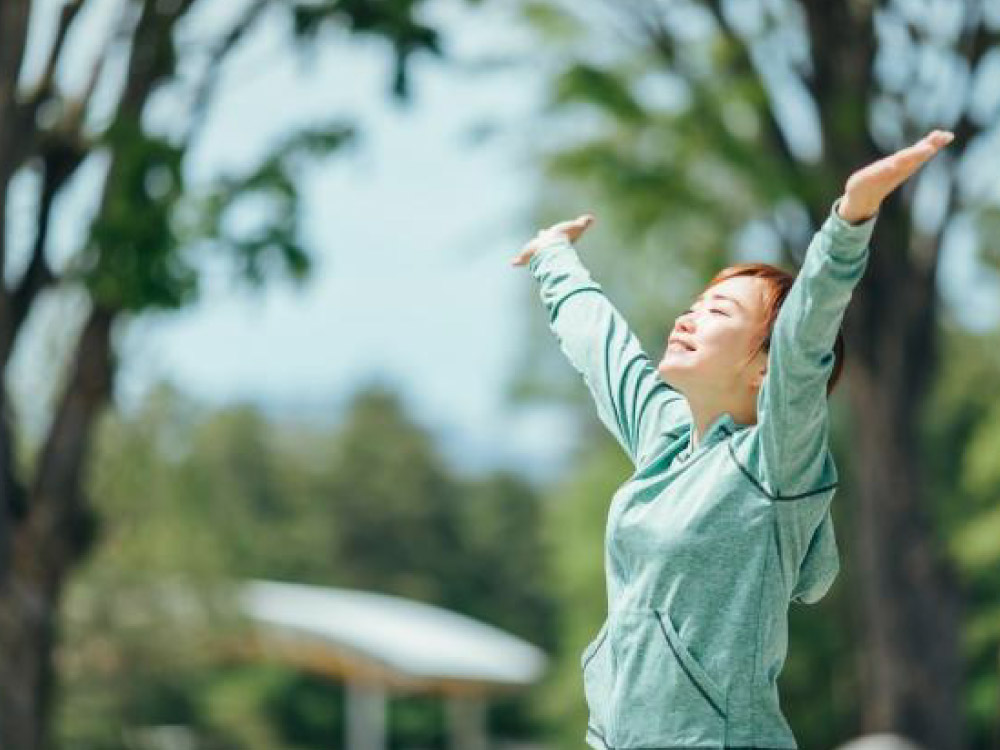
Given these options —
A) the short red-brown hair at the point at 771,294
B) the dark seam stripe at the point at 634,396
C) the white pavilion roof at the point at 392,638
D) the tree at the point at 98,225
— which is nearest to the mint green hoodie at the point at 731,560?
the short red-brown hair at the point at 771,294

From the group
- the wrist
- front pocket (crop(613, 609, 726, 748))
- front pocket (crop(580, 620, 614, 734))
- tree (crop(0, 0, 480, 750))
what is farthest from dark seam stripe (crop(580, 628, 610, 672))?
tree (crop(0, 0, 480, 750))

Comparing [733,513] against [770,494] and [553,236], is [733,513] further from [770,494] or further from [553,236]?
[553,236]

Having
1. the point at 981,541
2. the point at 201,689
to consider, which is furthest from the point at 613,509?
the point at 201,689

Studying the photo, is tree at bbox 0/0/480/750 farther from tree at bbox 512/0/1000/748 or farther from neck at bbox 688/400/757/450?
neck at bbox 688/400/757/450

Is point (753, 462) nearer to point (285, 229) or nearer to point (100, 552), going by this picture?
point (285, 229)

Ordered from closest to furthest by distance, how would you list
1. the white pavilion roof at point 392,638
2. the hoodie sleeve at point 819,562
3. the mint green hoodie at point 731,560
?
the mint green hoodie at point 731,560, the hoodie sleeve at point 819,562, the white pavilion roof at point 392,638

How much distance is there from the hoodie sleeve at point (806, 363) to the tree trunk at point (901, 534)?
9956 mm

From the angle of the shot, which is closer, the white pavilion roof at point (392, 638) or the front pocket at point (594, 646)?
the front pocket at point (594, 646)

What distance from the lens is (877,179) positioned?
262cm

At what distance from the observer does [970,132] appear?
40.7 feet

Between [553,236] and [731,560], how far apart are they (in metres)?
0.84

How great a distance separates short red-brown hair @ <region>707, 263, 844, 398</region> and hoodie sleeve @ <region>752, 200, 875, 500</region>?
0.10 meters

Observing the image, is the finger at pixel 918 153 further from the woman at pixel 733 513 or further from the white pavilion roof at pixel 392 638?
the white pavilion roof at pixel 392 638

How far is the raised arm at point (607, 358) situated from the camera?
3.12 metres
